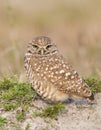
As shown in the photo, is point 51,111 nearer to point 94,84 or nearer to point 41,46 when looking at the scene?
point 41,46

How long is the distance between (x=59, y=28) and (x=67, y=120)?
30.9 feet

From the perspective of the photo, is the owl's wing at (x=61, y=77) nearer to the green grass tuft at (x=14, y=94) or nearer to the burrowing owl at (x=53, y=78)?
the burrowing owl at (x=53, y=78)

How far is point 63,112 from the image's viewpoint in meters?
7.68

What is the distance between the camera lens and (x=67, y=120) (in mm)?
7512

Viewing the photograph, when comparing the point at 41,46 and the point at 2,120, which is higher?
the point at 41,46

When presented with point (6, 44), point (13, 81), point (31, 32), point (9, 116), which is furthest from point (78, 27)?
point (9, 116)

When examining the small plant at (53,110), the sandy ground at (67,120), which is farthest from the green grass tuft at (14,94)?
the small plant at (53,110)

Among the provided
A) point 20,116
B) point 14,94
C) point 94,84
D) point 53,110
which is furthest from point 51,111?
point 94,84

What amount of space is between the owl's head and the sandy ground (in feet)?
2.14

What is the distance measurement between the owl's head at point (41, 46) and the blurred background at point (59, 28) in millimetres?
2234

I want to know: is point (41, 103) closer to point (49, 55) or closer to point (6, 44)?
point (49, 55)

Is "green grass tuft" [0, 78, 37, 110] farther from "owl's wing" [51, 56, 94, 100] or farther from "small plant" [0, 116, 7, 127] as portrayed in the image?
"owl's wing" [51, 56, 94, 100]

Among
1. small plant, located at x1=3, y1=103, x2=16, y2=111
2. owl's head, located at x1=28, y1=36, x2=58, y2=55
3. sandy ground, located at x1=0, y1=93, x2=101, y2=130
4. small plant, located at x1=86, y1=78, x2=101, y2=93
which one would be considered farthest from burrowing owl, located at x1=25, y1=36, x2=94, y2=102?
small plant, located at x1=86, y1=78, x2=101, y2=93

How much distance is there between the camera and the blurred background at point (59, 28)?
11.6m
